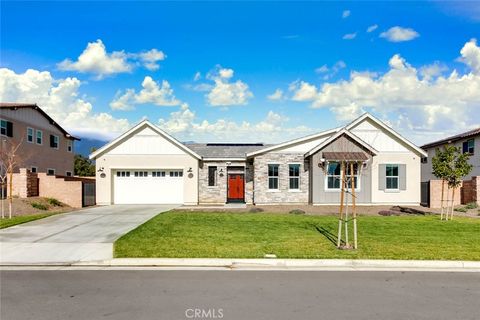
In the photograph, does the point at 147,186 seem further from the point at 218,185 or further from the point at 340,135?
the point at 340,135

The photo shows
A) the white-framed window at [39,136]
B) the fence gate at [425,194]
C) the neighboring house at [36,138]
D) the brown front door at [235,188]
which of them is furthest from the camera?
the white-framed window at [39,136]

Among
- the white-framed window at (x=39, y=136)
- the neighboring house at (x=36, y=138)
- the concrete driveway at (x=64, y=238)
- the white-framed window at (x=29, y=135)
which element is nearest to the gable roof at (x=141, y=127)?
the neighboring house at (x=36, y=138)

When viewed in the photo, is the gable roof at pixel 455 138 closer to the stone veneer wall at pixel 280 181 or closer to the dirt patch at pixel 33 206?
the stone veneer wall at pixel 280 181

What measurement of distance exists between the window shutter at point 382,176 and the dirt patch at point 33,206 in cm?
1867

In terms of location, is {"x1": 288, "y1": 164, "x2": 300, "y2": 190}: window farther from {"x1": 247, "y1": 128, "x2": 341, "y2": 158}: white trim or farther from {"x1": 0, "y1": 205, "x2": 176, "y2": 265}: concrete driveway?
{"x1": 0, "y1": 205, "x2": 176, "y2": 265}: concrete driveway

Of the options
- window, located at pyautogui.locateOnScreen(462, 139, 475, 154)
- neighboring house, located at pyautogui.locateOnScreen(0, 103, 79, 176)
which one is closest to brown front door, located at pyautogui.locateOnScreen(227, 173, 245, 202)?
neighboring house, located at pyautogui.locateOnScreen(0, 103, 79, 176)

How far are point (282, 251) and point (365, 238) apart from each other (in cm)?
338

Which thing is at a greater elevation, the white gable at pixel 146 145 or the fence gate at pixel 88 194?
the white gable at pixel 146 145

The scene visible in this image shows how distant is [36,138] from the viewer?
3039 cm

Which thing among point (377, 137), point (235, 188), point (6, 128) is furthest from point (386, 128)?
point (6, 128)

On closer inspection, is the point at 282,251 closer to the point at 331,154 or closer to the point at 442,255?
the point at 442,255

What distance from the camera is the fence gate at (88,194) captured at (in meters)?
23.7

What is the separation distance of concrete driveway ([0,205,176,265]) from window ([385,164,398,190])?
49.4 ft

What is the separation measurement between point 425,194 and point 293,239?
16.6 metres
